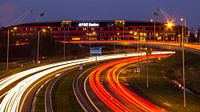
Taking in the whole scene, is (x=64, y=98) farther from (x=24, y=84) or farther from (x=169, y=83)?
(x=169, y=83)

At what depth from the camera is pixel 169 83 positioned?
94.4 metres

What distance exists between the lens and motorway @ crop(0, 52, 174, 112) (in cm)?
6095

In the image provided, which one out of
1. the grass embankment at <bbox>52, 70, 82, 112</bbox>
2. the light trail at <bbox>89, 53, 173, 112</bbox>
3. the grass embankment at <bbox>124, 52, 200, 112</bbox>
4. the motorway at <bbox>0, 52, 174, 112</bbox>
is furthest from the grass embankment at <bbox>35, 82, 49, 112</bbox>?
the grass embankment at <bbox>124, 52, 200, 112</bbox>

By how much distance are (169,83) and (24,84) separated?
1334 inches

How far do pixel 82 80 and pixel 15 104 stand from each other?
32.5m

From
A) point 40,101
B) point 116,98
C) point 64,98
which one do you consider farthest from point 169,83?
point 40,101

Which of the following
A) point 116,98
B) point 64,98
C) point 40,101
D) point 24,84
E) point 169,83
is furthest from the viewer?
point 169,83

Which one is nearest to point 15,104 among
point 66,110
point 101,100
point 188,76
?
point 66,110

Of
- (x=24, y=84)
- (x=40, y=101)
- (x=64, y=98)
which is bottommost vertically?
(x=64, y=98)

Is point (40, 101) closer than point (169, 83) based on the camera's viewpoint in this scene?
Yes

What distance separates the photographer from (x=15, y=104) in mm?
61281

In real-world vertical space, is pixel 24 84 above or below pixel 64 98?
above

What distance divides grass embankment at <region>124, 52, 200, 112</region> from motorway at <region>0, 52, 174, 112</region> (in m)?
20.2

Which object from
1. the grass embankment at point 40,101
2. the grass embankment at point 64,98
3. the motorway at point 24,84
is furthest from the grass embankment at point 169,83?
the motorway at point 24,84
